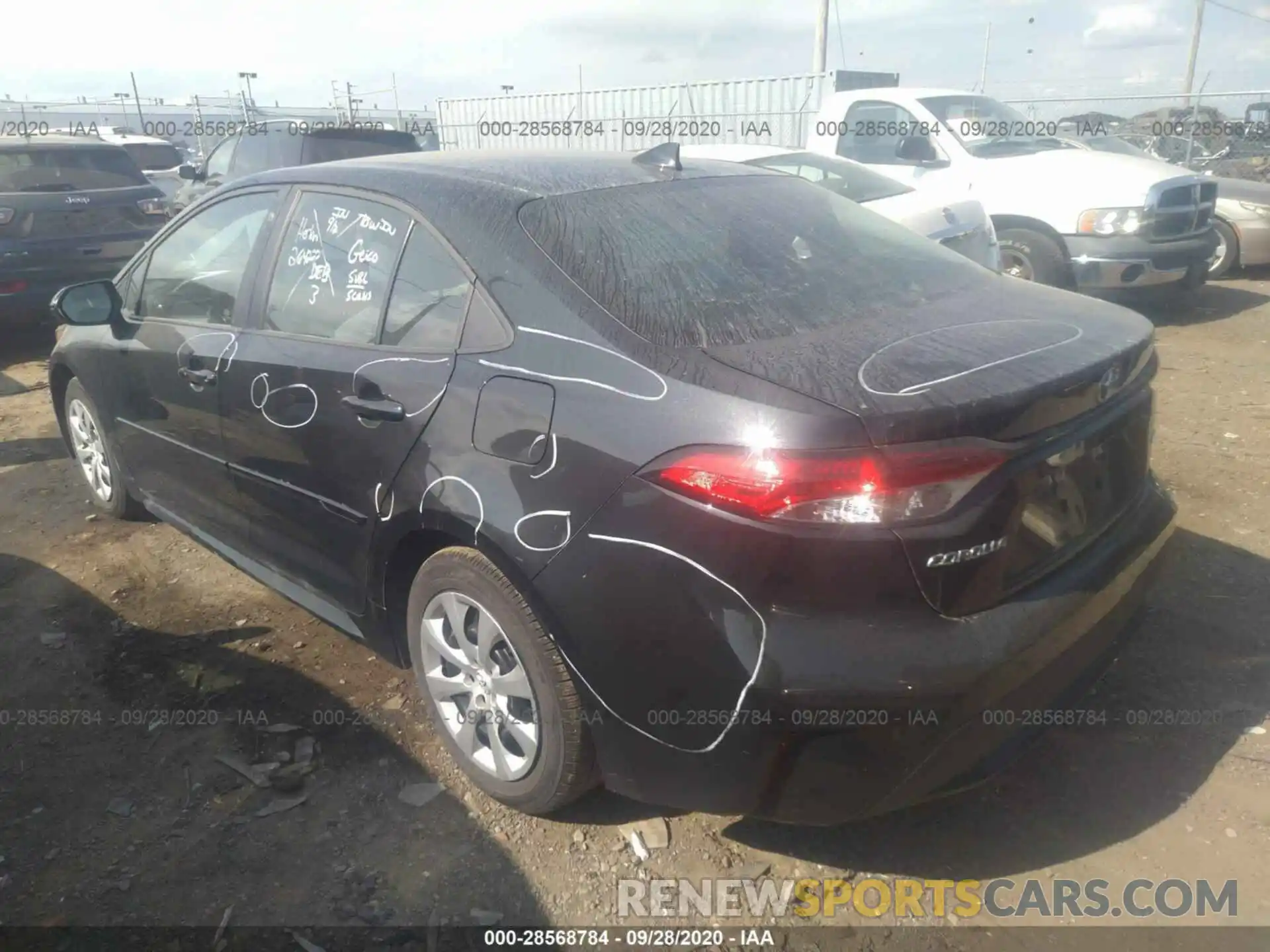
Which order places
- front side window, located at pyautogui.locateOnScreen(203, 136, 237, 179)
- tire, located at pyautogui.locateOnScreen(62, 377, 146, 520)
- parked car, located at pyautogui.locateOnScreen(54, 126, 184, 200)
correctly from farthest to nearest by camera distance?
parked car, located at pyautogui.locateOnScreen(54, 126, 184, 200), front side window, located at pyautogui.locateOnScreen(203, 136, 237, 179), tire, located at pyautogui.locateOnScreen(62, 377, 146, 520)

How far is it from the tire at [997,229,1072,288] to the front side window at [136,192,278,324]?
6.17 metres

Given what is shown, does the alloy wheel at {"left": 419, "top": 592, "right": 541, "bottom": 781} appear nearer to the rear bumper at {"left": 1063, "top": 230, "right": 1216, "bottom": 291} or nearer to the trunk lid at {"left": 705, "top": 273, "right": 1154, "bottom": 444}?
the trunk lid at {"left": 705, "top": 273, "right": 1154, "bottom": 444}

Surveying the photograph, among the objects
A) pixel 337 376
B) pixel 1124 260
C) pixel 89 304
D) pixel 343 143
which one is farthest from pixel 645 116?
pixel 337 376

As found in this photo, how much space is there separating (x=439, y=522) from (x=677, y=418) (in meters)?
0.78

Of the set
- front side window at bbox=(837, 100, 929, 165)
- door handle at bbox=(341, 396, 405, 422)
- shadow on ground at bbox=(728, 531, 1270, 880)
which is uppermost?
front side window at bbox=(837, 100, 929, 165)

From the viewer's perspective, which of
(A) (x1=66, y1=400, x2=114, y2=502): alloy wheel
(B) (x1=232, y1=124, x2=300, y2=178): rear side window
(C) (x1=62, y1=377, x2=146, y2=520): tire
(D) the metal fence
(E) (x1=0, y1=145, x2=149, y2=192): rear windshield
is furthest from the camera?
(D) the metal fence

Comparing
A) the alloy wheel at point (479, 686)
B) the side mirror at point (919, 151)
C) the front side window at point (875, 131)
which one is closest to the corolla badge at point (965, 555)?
the alloy wheel at point (479, 686)

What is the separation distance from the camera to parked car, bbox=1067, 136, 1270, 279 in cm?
938

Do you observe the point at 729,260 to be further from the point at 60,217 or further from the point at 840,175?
the point at 60,217

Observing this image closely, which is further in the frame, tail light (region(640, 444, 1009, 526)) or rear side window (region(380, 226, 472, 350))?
rear side window (region(380, 226, 472, 350))

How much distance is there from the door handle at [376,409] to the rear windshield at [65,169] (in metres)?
6.85

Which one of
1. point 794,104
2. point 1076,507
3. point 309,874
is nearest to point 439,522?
point 309,874

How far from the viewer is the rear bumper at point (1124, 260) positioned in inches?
297

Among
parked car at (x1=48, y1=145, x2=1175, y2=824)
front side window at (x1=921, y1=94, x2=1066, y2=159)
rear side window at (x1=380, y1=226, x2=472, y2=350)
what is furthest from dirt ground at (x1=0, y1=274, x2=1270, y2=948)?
front side window at (x1=921, y1=94, x2=1066, y2=159)
